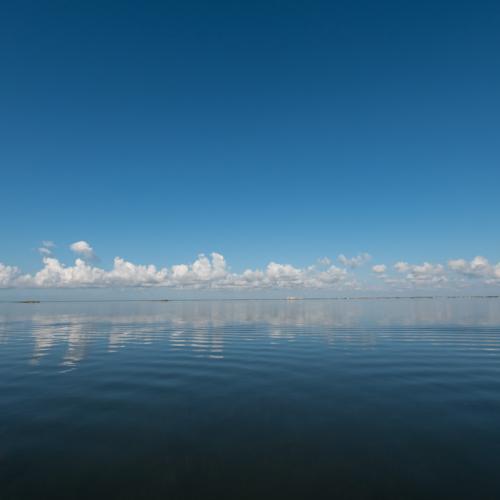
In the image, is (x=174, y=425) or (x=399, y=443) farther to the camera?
(x=174, y=425)

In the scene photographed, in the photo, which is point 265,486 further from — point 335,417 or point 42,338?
point 42,338

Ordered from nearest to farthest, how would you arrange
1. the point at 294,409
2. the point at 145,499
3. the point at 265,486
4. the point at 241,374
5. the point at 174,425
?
the point at 145,499 → the point at 265,486 → the point at 174,425 → the point at 294,409 → the point at 241,374

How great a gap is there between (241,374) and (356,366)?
8648 millimetres

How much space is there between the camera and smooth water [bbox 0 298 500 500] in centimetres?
843

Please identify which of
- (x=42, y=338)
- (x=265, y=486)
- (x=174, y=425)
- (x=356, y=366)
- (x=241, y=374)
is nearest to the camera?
(x=265, y=486)

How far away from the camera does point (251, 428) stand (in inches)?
474

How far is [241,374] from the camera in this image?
20.5 m

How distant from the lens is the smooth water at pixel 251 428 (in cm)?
843

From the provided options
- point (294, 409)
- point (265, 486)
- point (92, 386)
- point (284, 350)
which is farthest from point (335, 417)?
point (284, 350)

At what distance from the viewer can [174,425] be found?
1241cm

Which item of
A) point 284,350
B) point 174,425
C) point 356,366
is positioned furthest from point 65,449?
point 284,350

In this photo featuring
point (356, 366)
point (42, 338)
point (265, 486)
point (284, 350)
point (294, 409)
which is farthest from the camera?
point (42, 338)

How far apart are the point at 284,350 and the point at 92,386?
661 inches

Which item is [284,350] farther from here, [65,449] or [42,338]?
[42,338]
